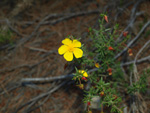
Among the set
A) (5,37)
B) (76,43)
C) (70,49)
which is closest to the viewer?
(76,43)

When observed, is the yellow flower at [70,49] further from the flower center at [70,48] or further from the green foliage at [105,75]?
the green foliage at [105,75]

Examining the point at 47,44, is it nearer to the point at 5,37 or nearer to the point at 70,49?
the point at 5,37

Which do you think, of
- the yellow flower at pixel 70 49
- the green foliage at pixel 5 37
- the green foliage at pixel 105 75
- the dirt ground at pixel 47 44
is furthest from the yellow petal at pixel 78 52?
the green foliage at pixel 5 37

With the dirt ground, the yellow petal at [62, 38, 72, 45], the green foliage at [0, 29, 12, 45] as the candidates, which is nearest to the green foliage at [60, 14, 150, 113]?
the yellow petal at [62, 38, 72, 45]

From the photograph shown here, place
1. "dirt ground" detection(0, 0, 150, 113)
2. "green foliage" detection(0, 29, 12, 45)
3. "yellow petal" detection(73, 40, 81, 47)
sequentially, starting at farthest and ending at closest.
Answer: "green foliage" detection(0, 29, 12, 45)
"dirt ground" detection(0, 0, 150, 113)
"yellow petal" detection(73, 40, 81, 47)

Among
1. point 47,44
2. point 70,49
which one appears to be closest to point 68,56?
point 70,49

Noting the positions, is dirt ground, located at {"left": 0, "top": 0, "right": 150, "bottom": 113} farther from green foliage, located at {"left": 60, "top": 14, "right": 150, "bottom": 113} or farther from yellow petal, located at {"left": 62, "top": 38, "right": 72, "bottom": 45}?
yellow petal, located at {"left": 62, "top": 38, "right": 72, "bottom": 45}
